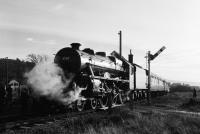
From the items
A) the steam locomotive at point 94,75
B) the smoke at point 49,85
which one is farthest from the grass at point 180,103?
the smoke at point 49,85

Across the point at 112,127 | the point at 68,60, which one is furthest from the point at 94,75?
the point at 112,127

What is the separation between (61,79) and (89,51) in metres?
3.53

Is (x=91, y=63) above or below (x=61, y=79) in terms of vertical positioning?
above

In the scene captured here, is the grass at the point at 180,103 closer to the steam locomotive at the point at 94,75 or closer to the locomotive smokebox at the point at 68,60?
the steam locomotive at the point at 94,75

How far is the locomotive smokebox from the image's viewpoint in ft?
48.9

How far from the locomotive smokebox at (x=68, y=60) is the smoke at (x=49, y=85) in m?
1.35

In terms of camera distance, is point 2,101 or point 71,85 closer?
point 2,101

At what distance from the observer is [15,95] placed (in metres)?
13.5

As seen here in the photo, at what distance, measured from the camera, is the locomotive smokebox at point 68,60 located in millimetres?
14898

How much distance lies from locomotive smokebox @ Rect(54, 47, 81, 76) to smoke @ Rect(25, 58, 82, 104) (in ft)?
4.44

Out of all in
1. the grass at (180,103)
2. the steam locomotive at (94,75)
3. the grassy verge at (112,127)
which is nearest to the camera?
the grassy verge at (112,127)

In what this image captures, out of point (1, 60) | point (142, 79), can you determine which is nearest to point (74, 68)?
point (142, 79)

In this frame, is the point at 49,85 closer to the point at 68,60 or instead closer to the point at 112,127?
the point at 68,60

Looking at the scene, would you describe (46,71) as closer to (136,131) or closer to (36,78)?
(36,78)
